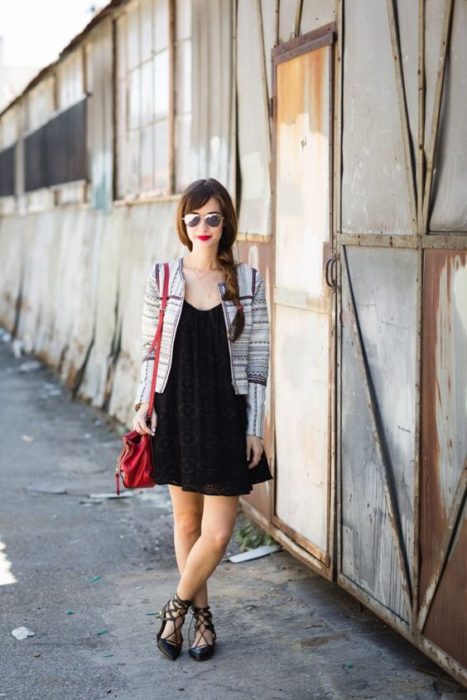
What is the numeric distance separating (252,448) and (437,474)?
803 millimetres

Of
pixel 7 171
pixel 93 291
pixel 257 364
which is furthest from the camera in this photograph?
pixel 7 171

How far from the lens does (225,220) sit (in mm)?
4676

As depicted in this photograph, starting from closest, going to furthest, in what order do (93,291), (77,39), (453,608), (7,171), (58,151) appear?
(453,608) → (93,291) → (77,39) → (58,151) → (7,171)

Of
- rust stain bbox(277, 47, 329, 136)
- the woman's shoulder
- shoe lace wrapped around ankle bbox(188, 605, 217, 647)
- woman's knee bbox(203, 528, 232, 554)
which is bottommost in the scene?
shoe lace wrapped around ankle bbox(188, 605, 217, 647)

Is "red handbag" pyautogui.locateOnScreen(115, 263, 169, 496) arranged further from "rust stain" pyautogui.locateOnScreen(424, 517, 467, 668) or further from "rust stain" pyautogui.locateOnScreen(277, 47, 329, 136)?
"rust stain" pyautogui.locateOnScreen(277, 47, 329, 136)

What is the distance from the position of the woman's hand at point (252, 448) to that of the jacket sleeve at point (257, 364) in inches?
0.9

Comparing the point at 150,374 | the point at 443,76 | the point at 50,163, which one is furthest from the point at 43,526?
the point at 50,163

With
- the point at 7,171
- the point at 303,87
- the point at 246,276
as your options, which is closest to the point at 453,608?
the point at 246,276

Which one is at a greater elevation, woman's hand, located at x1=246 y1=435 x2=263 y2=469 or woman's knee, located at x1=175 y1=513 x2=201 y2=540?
woman's hand, located at x1=246 y1=435 x2=263 y2=469

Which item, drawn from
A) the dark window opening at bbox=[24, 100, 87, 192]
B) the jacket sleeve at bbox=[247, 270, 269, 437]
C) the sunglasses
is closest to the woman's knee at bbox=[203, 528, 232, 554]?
the jacket sleeve at bbox=[247, 270, 269, 437]

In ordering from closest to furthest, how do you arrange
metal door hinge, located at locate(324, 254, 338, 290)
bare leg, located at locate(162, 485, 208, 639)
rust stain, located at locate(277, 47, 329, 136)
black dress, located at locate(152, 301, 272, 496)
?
1. black dress, located at locate(152, 301, 272, 496)
2. bare leg, located at locate(162, 485, 208, 639)
3. metal door hinge, located at locate(324, 254, 338, 290)
4. rust stain, located at locate(277, 47, 329, 136)

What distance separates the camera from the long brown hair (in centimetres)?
461

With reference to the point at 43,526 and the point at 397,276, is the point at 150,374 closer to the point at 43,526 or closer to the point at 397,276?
the point at 397,276

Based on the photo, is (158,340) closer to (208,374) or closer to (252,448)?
(208,374)
